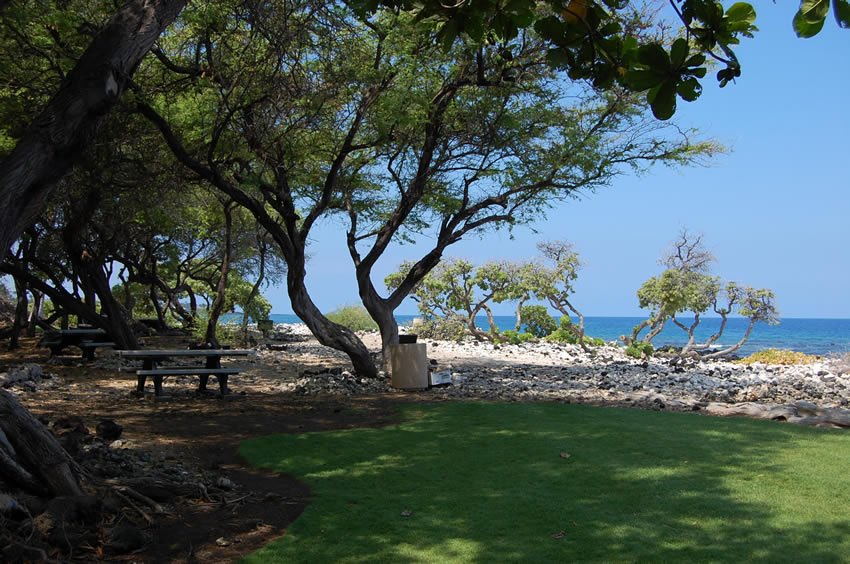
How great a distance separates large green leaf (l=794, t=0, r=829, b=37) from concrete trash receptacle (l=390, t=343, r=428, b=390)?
10172 millimetres

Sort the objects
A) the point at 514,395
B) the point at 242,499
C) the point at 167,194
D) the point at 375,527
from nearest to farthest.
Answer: the point at 375,527
the point at 242,499
the point at 514,395
the point at 167,194

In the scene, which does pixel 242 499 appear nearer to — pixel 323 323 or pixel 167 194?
pixel 323 323

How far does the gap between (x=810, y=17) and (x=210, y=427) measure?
7.57 metres

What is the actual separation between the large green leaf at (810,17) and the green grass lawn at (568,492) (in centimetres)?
288

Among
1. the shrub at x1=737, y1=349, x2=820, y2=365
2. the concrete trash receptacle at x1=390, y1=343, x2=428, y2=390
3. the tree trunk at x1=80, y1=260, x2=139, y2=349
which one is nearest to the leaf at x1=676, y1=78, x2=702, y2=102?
the concrete trash receptacle at x1=390, y1=343, x2=428, y2=390

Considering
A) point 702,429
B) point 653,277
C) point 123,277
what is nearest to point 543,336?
point 653,277

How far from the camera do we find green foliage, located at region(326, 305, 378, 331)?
30.2 meters

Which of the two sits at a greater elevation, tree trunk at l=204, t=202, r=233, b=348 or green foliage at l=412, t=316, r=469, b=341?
tree trunk at l=204, t=202, r=233, b=348

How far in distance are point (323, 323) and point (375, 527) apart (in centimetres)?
854

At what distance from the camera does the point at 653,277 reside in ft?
81.3

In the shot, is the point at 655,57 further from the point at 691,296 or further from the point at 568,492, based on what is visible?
the point at 691,296

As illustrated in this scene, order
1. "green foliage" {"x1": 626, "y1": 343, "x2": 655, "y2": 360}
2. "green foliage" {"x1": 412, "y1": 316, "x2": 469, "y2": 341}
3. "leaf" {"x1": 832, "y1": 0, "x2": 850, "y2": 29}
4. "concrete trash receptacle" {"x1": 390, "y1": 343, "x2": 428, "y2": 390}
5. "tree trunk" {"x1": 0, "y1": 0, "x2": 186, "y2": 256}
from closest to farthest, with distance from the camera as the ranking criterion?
"leaf" {"x1": 832, "y1": 0, "x2": 850, "y2": 29} < "tree trunk" {"x1": 0, "y1": 0, "x2": 186, "y2": 256} < "concrete trash receptacle" {"x1": 390, "y1": 343, "x2": 428, "y2": 390} < "green foliage" {"x1": 626, "y1": 343, "x2": 655, "y2": 360} < "green foliage" {"x1": 412, "y1": 316, "x2": 469, "y2": 341}

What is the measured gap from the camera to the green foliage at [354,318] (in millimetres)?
30156

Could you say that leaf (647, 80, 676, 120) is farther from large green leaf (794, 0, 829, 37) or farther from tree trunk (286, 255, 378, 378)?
tree trunk (286, 255, 378, 378)
